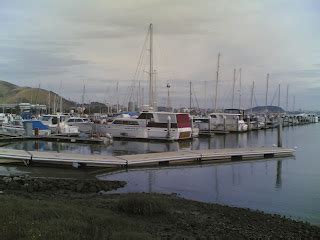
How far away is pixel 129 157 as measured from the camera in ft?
99.4

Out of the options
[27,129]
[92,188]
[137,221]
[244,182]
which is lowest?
[244,182]

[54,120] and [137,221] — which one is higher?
[54,120]

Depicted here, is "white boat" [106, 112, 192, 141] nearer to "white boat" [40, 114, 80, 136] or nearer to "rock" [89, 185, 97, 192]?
"white boat" [40, 114, 80, 136]

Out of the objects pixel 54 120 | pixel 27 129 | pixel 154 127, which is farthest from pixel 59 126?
pixel 154 127

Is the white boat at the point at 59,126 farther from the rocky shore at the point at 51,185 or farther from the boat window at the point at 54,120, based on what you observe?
the rocky shore at the point at 51,185

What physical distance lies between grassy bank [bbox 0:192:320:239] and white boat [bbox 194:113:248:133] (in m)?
53.1

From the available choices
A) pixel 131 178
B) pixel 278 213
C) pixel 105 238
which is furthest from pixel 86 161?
pixel 105 238

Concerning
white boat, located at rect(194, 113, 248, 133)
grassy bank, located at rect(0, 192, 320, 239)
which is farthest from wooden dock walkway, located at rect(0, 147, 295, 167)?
white boat, located at rect(194, 113, 248, 133)

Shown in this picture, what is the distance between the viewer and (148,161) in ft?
98.9

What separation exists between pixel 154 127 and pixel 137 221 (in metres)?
40.8

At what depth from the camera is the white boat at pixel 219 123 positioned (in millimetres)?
70500

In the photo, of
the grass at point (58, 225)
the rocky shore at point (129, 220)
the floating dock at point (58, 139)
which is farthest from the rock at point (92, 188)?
the floating dock at point (58, 139)

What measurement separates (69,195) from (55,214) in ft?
25.0

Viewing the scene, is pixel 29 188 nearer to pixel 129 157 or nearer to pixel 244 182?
pixel 129 157
